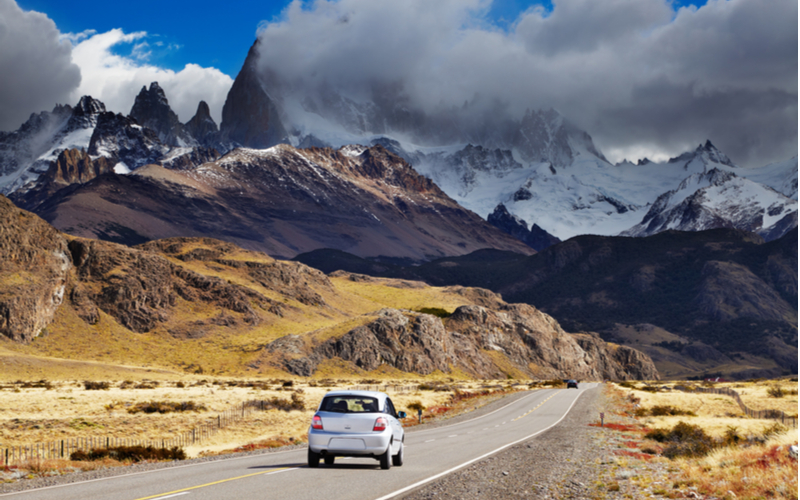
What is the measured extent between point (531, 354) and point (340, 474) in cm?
13775

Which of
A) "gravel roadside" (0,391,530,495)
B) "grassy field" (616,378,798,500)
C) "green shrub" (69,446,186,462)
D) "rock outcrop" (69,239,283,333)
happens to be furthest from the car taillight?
"rock outcrop" (69,239,283,333)

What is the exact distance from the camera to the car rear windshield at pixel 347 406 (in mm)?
19234

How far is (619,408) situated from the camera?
5559 cm

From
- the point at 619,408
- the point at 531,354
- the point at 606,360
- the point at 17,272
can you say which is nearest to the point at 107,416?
the point at 619,408

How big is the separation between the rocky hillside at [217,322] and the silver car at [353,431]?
81676 mm

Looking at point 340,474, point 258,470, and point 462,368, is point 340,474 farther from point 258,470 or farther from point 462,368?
point 462,368

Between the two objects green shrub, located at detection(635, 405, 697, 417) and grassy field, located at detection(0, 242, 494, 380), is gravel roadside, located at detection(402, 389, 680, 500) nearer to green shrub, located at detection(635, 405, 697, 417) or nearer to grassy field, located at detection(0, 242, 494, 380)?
green shrub, located at detection(635, 405, 697, 417)

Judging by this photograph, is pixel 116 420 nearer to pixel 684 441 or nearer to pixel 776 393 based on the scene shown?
pixel 684 441

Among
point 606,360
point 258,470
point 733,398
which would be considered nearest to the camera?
point 258,470

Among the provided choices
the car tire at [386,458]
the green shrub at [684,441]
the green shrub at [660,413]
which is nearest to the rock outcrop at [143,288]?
the green shrub at [660,413]

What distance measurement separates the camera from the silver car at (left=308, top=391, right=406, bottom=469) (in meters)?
18.6

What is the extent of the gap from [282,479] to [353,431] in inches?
95.2

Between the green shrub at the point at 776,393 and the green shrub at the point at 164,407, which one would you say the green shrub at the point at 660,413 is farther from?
the green shrub at the point at 164,407

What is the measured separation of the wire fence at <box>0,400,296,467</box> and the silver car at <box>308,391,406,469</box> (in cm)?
881
